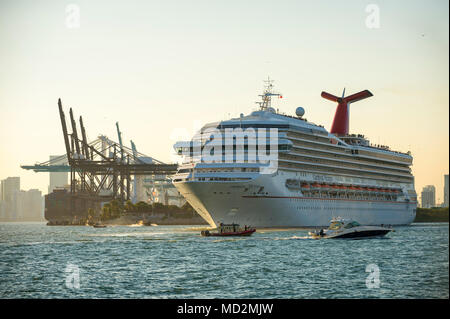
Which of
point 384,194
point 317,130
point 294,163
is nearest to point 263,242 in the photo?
point 294,163

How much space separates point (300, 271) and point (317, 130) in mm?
65173

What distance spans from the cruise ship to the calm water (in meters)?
18.7

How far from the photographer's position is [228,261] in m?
55.8

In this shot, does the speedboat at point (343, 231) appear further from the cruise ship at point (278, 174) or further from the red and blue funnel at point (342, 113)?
the red and blue funnel at point (342, 113)

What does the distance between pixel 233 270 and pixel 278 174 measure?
4849 centimetres

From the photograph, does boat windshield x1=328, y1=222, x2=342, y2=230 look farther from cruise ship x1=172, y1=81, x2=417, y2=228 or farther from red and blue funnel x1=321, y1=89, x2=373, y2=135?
red and blue funnel x1=321, y1=89, x2=373, y2=135

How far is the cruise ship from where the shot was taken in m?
93.1

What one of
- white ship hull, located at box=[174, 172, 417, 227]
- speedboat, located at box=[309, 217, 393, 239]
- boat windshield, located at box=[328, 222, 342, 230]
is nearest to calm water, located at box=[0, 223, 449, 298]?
speedboat, located at box=[309, 217, 393, 239]

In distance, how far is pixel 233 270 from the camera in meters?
50.2

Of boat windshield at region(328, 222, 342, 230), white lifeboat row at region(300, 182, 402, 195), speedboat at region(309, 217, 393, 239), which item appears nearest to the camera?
speedboat at region(309, 217, 393, 239)

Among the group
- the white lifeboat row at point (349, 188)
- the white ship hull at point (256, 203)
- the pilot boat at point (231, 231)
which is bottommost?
the pilot boat at point (231, 231)

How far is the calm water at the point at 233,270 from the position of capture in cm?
4103

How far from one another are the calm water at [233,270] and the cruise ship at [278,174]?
61.4 feet
